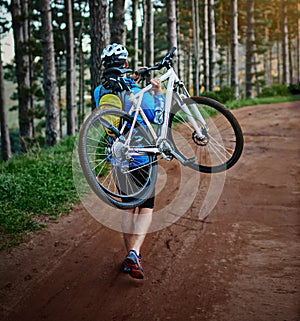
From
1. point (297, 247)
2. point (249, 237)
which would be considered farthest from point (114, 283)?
point (297, 247)

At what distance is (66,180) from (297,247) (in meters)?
4.15

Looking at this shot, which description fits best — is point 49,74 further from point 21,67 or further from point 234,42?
point 234,42

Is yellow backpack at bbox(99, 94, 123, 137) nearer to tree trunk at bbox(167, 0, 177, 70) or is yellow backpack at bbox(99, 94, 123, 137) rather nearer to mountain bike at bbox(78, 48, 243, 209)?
mountain bike at bbox(78, 48, 243, 209)

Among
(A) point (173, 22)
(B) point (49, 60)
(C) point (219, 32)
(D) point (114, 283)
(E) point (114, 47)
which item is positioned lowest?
(D) point (114, 283)

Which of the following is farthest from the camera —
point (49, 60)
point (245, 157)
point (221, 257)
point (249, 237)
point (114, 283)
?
point (49, 60)

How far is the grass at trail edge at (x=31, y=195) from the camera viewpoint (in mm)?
5676

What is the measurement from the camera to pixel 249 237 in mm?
5293

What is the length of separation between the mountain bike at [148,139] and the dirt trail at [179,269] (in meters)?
1.02

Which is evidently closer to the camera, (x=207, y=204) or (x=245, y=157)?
(x=207, y=204)

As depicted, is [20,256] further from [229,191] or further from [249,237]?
[229,191]

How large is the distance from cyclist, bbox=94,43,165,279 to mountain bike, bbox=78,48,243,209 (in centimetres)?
10

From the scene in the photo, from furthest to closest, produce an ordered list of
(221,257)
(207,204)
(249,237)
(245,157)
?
(245,157) → (207,204) → (249,237) → (221,257)

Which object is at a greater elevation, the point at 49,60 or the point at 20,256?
the point at 49,60

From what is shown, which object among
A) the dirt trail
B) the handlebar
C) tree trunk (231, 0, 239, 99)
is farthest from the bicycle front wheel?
tree trunk (231, 0, 239, 99)
